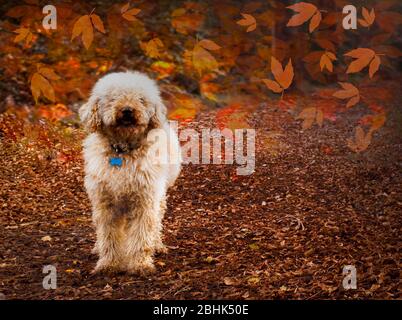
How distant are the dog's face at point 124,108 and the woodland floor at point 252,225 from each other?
4.37ft

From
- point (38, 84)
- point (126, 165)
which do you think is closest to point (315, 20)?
point (126, 165)

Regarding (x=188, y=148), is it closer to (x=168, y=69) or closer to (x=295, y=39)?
(x=168, y=69)

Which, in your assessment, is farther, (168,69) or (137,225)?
Answer: (168,69)

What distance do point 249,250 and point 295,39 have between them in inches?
81.4

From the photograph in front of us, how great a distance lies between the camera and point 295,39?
4988 millimetres

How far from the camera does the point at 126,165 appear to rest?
15.4 ft

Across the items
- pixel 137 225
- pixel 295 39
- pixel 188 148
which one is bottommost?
pixel 137 225

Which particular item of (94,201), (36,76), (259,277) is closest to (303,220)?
(259,277)

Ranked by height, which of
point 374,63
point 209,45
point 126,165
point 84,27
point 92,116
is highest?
point 84,27

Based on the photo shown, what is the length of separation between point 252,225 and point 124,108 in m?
2.20

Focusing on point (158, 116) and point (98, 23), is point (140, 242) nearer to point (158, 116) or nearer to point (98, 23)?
point (158, 116)

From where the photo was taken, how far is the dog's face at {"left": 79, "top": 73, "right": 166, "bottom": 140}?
443cm

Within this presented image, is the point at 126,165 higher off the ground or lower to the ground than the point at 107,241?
higher

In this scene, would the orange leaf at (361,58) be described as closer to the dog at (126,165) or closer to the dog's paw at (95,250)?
the dog at (126,165)
